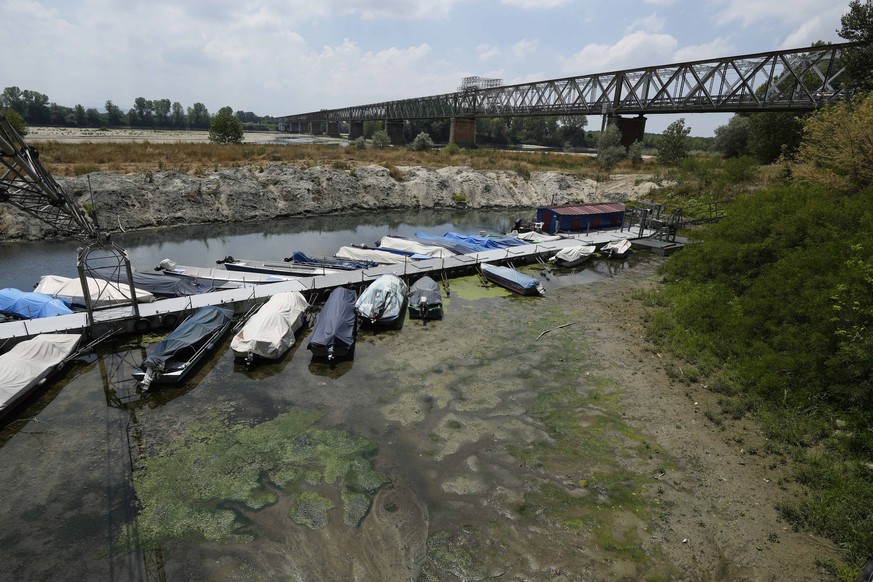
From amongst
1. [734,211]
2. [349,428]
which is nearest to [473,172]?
[734,211]

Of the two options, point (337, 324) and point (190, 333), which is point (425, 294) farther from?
point (190, 333)

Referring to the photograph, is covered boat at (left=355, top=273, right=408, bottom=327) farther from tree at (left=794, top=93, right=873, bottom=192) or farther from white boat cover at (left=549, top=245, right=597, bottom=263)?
tree at (left=794, top=93, right=873, bottom=192)

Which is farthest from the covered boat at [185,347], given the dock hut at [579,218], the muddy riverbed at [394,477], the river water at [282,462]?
the dock hut at [579,218]

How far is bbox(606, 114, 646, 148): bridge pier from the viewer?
3312 inches

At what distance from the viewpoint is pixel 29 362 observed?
1825 centimetres

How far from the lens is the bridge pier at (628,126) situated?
84125mm

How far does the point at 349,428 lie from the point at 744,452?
15.2 meters

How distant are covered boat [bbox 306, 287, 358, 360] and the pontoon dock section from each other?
486 centimetres

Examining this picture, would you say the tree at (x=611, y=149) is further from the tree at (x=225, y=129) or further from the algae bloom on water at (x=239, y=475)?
the algae bloom on water at (x=239, y=475)

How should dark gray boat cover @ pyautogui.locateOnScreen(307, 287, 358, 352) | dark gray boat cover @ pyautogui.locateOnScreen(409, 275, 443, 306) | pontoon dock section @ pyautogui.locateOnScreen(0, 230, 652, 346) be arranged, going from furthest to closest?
dark gray boat cover @ pyautogui.locateOnScreen(409, 275, 443, 306)
pontoon dock section @ pyautogui.locateOnScreen(0, 230, 652, 346)
dark gray boat cover @ pyautogui.locateOnScreen(307, 287, 358, 352)

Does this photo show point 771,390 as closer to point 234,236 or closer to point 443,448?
point 443,448

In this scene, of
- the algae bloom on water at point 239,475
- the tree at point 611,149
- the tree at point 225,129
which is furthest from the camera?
the tree at point 225,129

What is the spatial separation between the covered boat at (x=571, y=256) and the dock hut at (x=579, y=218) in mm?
9379

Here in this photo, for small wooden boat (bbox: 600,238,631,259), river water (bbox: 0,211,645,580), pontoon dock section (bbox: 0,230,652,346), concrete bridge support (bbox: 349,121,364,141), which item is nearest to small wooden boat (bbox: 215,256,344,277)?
pontoon dock section (bbox: 0,230,652,346)
